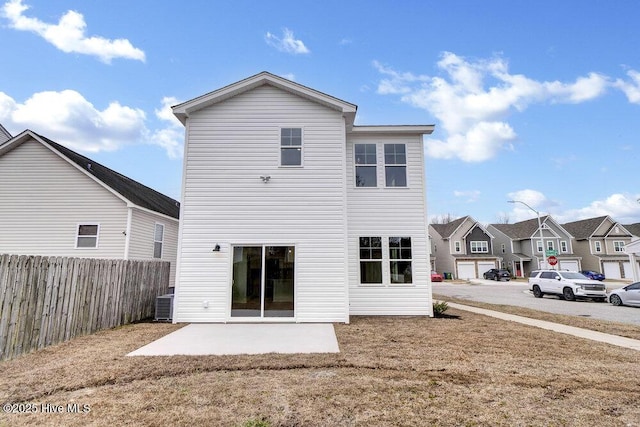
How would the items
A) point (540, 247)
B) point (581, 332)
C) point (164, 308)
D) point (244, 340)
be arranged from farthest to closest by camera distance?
point (540, 247) → point (164, 308) → point (581, 332) → point (244, 340)

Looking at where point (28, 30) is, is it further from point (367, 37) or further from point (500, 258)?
point (500, 258)

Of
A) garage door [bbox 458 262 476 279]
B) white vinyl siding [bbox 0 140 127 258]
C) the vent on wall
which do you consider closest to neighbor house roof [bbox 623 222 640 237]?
garage door [bbox 458 262 476 279]

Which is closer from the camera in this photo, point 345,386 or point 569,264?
point 345,386

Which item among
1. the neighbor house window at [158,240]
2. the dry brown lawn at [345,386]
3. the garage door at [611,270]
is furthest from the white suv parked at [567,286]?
the garage door at [611,270]

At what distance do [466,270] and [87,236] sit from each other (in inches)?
1542

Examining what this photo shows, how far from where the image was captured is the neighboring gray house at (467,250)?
40.1m

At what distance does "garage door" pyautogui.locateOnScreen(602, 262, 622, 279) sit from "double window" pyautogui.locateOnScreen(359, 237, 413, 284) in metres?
41.6

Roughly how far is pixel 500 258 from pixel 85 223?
43671 millimetres

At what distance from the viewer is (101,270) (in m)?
8.33

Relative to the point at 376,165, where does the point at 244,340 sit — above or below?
below

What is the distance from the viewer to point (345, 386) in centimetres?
437

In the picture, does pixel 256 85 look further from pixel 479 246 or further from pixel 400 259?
pixel 479 246

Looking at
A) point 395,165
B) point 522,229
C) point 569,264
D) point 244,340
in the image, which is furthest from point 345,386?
Answer: point 522,229

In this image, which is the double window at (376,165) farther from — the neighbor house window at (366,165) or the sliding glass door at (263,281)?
the sliding glass door at (263,281)
